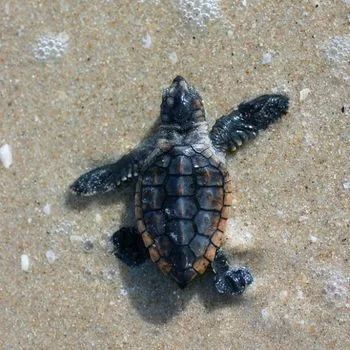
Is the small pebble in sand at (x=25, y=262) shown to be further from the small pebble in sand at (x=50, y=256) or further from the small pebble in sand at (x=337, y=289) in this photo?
the small pebble in sand at (x=337, y=289)

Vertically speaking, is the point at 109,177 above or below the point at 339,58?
below

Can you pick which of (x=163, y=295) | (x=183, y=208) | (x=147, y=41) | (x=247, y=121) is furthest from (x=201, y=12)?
(x=163, y=295)

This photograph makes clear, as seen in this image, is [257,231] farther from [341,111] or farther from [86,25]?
[86,25]

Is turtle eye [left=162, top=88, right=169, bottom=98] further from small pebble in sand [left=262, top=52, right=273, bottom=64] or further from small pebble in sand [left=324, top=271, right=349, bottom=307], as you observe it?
small pebble in sand [left=324, top=271, right=349, bottom=307]

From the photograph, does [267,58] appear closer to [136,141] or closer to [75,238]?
[136,141]

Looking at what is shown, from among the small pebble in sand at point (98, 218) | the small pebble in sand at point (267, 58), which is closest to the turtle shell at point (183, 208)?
the small pebble in sand at point (98, 218)

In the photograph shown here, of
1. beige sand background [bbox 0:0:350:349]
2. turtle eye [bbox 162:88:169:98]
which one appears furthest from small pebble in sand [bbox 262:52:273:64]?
turtle eye [bbox 162:88:169:98]

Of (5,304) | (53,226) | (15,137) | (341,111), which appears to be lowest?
(5,304)

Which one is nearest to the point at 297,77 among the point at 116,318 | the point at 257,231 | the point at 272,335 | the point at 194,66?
the point at 194,66
